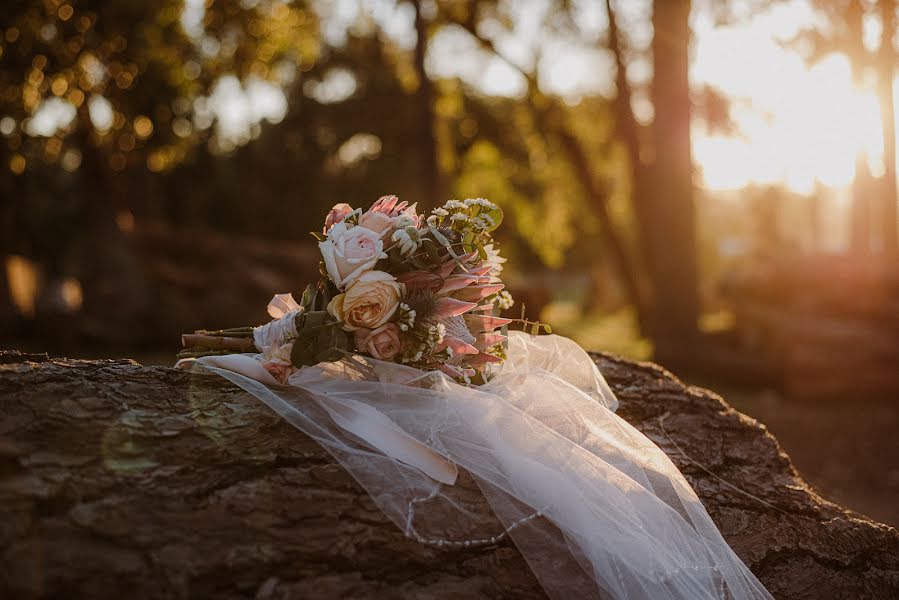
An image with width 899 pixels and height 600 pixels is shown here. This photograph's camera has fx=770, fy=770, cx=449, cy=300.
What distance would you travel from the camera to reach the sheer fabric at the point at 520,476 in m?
2.83

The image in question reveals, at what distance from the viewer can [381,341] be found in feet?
10.7

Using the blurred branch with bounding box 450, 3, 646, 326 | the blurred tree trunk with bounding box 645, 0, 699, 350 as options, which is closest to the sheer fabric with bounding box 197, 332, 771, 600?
the blurred tree trunk with bounding box 645, 0, 699, 350

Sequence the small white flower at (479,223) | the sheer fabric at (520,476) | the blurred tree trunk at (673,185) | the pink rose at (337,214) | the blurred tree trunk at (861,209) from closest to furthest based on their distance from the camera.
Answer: the sheer fabric at (520,476)
the pink rose at (337,214)
the small white flower at (479,223)
the blurred tree trunk at (673,185)
the blurred tree trunk at (861,209)

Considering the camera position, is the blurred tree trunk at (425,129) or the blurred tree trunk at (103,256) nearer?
the blurred tree trunk at (425,129)

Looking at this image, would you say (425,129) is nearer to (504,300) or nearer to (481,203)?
(504,300)

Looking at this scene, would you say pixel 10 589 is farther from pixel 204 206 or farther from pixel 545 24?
pixel 204 206

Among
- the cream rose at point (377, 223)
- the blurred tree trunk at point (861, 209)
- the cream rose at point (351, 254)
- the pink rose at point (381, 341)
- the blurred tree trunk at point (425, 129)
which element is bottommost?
the blurred tree trunk at point (861, 209)

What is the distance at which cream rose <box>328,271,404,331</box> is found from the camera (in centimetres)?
311

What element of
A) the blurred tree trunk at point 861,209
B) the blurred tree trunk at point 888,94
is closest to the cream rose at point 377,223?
the blurred tree trunk at point 888,94

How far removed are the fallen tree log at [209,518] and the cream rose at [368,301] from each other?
517 millimetres

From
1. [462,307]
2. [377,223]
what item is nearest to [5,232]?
[377,223]

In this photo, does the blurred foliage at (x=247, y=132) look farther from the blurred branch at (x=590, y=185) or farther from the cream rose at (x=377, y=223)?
the cream rose at (x=377, y=223)

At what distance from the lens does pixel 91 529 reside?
2.46 m

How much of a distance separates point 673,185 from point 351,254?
943cm
